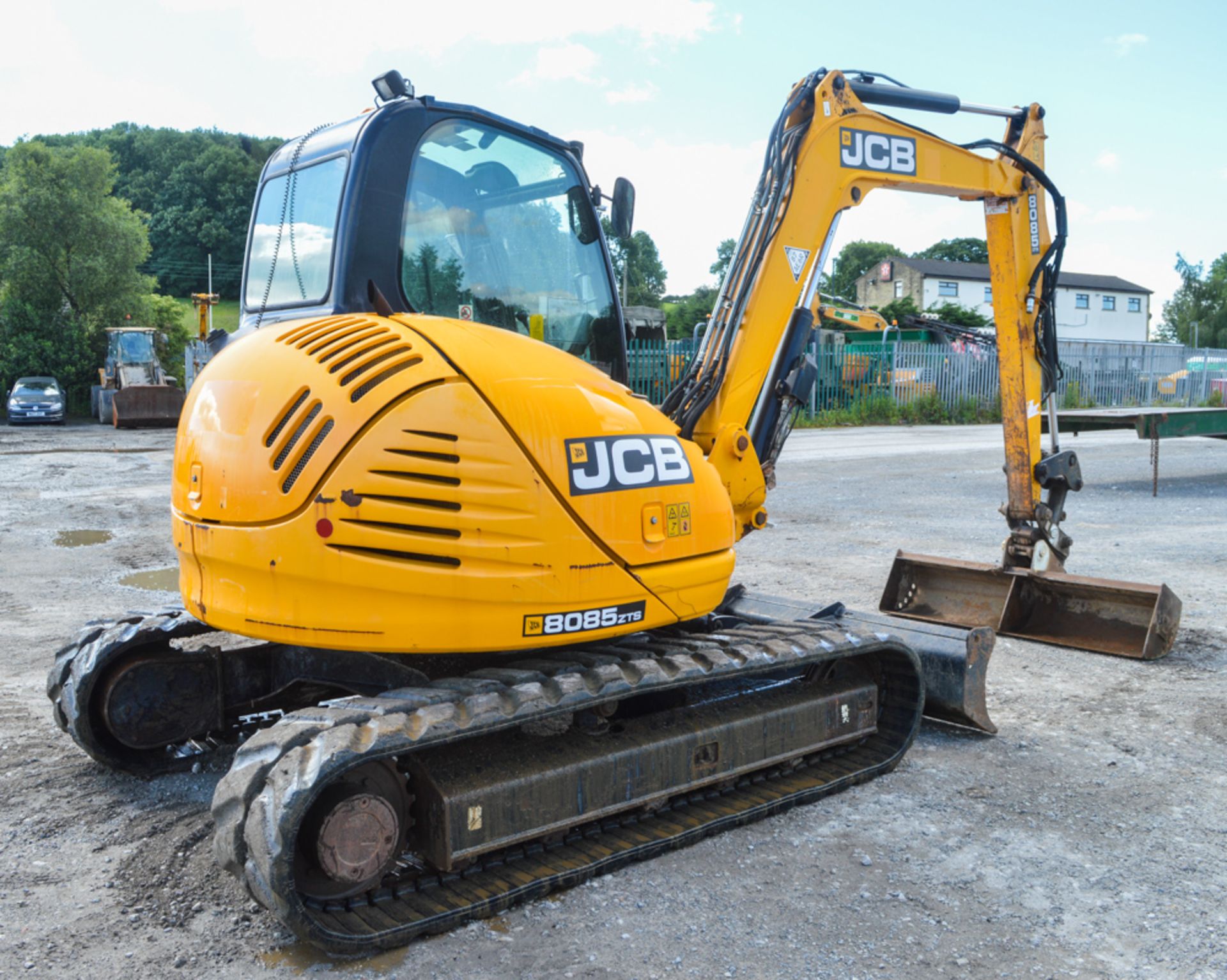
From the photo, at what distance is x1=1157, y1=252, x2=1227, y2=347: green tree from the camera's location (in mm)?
71625

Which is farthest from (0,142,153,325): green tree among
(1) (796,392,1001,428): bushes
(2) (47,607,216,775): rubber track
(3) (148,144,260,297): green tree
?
(2) (47,607,216,775): rubber track

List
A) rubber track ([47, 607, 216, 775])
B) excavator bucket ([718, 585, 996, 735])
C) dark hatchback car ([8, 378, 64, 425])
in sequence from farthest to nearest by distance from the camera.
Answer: dark hatchback car ([8, 378, 64, 425]) → excavator bucket ([718, 585, 996, 735]) → rubber track ([47, 607, 216, 775])

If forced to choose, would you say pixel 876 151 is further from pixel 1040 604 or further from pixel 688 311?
pixel 688 311

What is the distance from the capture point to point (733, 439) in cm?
456

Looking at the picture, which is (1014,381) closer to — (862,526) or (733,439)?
(733,439)

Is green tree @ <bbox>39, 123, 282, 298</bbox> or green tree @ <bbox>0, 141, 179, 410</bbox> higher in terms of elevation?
green tree @ <bbox>39, 123, 282, 298</bbox>

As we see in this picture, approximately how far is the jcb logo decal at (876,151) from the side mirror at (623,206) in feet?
4.14

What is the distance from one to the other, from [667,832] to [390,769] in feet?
3.36

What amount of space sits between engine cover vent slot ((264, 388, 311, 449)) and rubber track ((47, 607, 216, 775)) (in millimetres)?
1259

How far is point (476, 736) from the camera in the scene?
10.5 feet

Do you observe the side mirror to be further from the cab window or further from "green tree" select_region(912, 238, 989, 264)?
"green tree" select_region(912, 238, 989, 264)

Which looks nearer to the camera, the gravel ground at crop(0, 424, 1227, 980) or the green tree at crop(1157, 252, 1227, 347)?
the gravel ground at crop(0, 424, 1227, 980)

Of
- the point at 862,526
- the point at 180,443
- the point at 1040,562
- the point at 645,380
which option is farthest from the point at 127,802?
the point at 645,380

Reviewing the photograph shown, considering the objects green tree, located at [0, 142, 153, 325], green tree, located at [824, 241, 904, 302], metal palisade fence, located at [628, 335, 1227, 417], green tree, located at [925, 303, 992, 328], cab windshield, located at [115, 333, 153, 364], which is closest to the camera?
metal palisade fence, located at [628, 335, 1227, 417]
